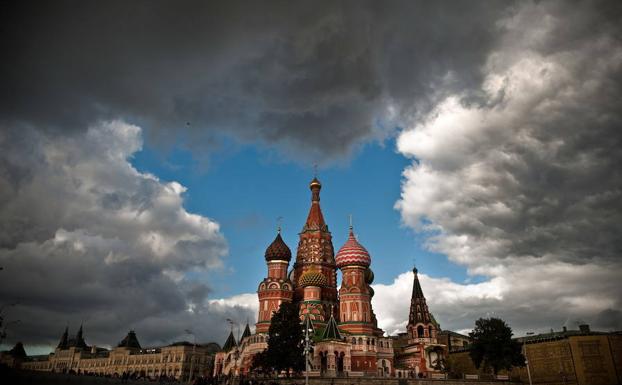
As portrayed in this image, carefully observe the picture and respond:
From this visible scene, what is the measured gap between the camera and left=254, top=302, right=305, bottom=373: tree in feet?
170

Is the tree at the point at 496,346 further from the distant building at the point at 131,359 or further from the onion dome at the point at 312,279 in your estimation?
the distant building at the point at 131,359

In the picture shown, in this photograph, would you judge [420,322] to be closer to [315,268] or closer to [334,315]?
[334,315]

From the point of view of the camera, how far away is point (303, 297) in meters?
80.4

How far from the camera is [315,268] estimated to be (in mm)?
84750

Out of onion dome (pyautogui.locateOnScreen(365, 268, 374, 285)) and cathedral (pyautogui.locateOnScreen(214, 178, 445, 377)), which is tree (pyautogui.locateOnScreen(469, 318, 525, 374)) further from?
onion dome (pyautogui.locateOnScreen(365, 268, 374, 285))

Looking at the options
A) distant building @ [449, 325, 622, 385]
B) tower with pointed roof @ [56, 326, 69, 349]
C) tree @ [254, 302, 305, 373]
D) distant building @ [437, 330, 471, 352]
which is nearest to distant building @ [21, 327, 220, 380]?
tower with pointed roof @ [56, 326, 69, 349]

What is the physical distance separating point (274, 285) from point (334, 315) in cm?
1182

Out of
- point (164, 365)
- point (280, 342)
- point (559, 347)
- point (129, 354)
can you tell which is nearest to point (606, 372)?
point (559, 347)

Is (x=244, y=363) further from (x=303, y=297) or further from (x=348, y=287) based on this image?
(x=348, y=287)

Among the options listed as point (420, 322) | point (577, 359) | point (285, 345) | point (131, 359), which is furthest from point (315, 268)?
point (131, 359)

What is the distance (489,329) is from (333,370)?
21481 mm

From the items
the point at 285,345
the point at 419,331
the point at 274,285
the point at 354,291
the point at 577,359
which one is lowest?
the point at 577,359

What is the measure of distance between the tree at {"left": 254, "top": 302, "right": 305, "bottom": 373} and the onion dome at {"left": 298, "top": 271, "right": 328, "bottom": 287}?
2317 cm

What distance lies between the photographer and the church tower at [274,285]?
77500 millimetres
